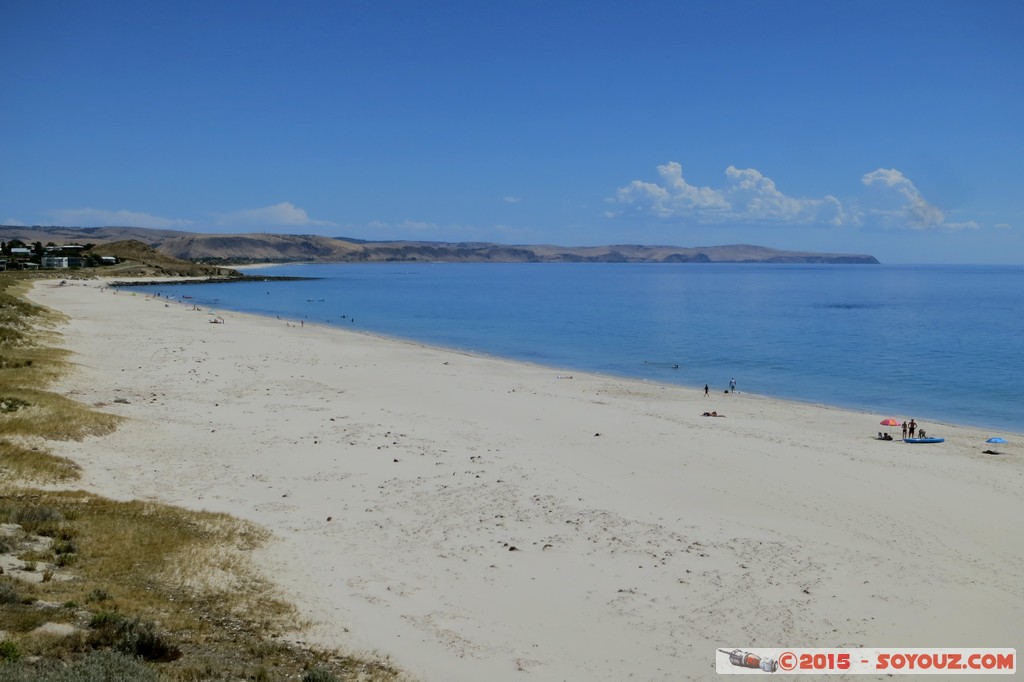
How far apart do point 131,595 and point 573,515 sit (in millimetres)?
7905

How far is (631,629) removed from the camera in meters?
9.77

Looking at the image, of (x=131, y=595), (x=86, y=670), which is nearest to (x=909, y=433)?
(x=131, y=595)

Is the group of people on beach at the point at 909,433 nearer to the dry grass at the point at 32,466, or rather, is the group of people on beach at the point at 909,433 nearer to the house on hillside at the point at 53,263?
the dry grass at the point at 32,466

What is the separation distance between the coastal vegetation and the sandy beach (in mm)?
614

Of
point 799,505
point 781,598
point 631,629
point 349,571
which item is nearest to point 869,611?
point 781,598

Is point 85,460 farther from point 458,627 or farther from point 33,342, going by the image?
point 33,342

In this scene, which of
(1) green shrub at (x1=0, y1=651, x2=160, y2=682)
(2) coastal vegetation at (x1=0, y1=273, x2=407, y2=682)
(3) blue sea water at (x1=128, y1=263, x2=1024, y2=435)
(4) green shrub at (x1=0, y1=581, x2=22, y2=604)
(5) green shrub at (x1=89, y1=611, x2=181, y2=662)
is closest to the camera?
(1) green shrub at (x1=0, y1=651, x2=160, y2=682)

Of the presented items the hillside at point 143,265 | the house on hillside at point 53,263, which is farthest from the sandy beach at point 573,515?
the hillside at point 143,265

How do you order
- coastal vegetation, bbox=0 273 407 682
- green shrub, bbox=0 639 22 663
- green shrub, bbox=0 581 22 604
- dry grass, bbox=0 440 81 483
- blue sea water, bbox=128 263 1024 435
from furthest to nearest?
blue sea water, bbox=128 263 1024 435, dry grass, bbox=0 440 81 483, green shrub, bbox=0 581 22 604, coastal vegetation, bbox=0 273 407 682, green shrub, bbox=0 639 22 663

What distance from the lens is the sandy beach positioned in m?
9.74

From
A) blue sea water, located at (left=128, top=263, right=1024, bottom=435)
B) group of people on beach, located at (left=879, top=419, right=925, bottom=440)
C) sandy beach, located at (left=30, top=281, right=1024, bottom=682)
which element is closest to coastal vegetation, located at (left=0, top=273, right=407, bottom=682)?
sandy beach, located at (left=30, top=281, right=1024, bottom=682)

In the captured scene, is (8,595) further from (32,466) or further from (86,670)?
(32,466)

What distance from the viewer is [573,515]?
555 inches

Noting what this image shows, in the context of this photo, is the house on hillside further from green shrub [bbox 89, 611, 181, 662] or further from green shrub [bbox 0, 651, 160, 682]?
green shrub [bbox 0, 651, 160, 682]
